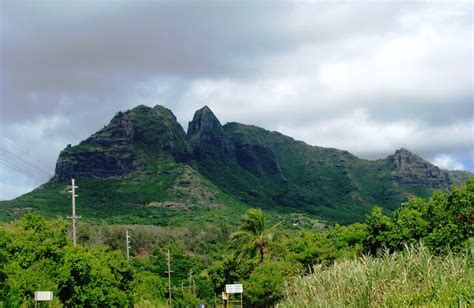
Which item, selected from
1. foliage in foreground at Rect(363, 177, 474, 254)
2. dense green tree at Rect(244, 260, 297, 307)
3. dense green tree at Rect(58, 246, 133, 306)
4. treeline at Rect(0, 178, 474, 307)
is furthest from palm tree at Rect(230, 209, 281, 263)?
dense green tree at Rect(58, 246, 133, 306)

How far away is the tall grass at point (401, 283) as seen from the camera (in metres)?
16.5

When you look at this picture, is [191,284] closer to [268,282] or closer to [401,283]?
[268,282]

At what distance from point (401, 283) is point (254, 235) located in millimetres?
30407

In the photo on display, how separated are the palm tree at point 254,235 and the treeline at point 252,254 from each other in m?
0.08

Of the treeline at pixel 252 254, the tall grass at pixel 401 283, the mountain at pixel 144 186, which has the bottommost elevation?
the tall grass at pixel 401 283

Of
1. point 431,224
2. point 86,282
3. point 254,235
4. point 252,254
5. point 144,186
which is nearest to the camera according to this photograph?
point 86,282

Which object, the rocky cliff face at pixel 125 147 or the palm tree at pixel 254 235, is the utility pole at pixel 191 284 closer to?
the palm tree at pixel 254 235

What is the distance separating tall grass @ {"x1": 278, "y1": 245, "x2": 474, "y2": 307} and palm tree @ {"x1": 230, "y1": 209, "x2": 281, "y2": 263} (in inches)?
982

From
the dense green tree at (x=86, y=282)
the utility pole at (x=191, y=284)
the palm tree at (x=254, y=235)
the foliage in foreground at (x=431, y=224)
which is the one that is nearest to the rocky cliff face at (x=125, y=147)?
the utility pole at (x=191, y=284)

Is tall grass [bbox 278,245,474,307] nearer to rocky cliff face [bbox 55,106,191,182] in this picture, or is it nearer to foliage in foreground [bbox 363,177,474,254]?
foliage in foreground [bbox 363,177,474,254]

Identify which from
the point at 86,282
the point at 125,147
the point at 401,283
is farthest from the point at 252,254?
the point at 125,147

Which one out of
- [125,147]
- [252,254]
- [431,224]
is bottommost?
[252,254]

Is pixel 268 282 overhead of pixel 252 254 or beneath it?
beneath

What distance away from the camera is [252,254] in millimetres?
49906
